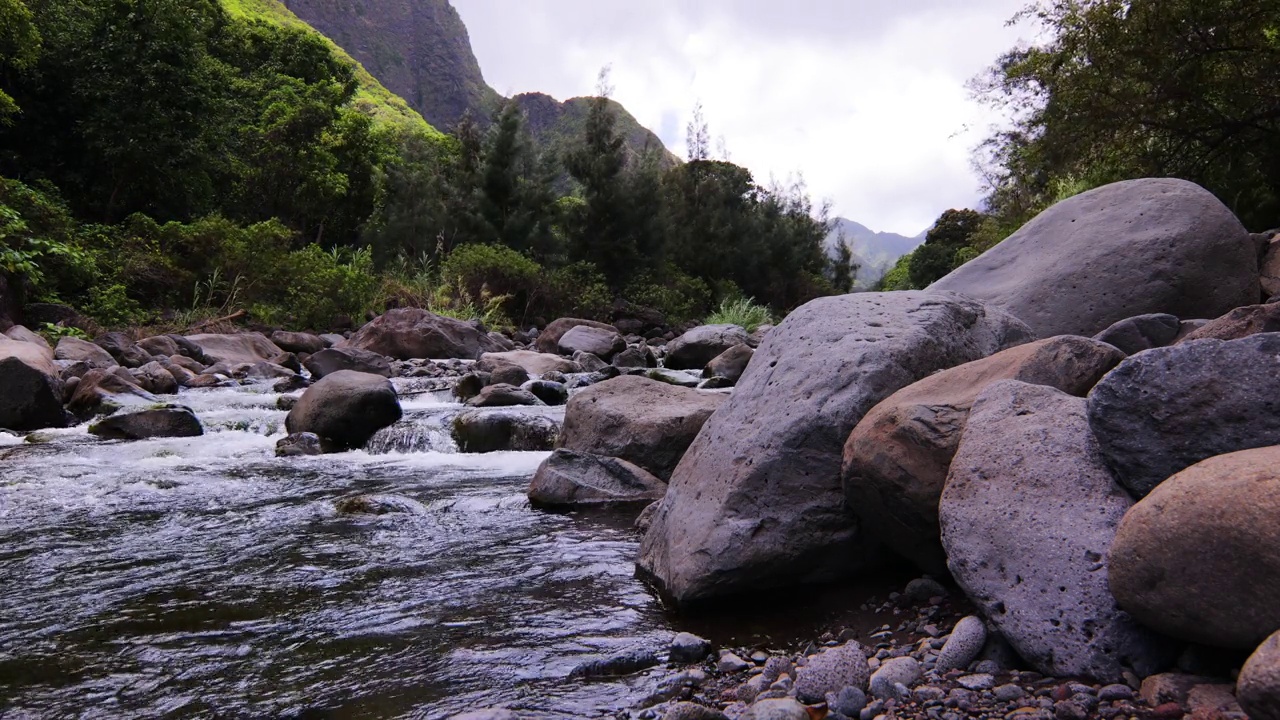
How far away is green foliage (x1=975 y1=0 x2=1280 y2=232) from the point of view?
1141 cm

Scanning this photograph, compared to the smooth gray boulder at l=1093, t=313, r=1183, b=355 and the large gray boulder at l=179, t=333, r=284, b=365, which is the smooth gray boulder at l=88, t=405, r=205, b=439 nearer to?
the large gray boulder at l=179, t=333, r=284, b=365

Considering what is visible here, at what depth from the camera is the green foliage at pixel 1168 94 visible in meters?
11.4

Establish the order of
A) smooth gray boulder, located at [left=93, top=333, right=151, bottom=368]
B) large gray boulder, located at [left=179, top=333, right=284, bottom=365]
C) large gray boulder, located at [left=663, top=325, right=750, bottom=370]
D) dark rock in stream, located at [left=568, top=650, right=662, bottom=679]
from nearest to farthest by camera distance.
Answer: dark rock in stream, located at [left=568, top=650, right=662, bottom=679] → smooth gray boulder, located at [left=93, top=333, right=151, bottom=368] → large gray boulder, located at [left=179, top=333, right=284, bottom=365] → large gray boulder, located at [left=663, top=325, right=750, bottom=370]

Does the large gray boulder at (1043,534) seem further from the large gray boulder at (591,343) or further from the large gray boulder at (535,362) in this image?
the large gray boulder at (591,343)

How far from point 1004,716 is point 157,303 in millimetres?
19167

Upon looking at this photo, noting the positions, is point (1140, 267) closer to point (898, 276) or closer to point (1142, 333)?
point (1142, 333)

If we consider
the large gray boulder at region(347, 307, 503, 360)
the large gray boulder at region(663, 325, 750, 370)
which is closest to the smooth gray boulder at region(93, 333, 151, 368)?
the large gray boulder at region(347, 307, 503, 360)

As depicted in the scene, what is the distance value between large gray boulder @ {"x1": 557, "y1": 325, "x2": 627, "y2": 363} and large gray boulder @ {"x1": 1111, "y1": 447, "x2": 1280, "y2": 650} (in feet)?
47.5

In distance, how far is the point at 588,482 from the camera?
6254mm

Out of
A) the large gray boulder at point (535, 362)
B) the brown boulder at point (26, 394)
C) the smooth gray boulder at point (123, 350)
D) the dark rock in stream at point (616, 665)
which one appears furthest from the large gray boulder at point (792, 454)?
the smooth gray boulder at point (123, 350)

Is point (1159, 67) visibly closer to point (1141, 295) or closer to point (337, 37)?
point (1141, 295)

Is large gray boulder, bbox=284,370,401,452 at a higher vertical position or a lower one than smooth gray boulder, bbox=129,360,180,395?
lower

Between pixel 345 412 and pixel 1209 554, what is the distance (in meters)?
8.31

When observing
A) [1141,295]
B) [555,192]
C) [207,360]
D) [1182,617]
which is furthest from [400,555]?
[555,192]
